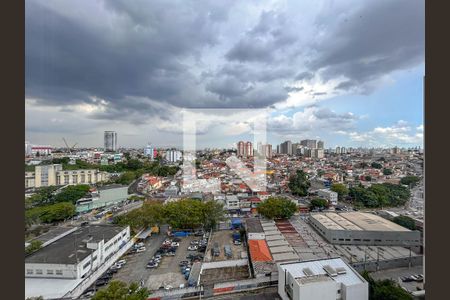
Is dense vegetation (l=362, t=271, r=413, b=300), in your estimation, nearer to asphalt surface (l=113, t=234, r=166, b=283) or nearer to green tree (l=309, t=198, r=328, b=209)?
asphalt surface (l=113, t=234, r=166, b=283)

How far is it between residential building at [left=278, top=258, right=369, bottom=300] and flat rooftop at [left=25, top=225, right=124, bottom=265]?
2.80 m

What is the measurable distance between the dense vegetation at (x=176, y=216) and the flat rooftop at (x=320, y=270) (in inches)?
91.7

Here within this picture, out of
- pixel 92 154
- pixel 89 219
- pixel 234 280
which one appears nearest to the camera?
pixel 234 280

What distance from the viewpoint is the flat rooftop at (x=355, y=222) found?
4.23 meters

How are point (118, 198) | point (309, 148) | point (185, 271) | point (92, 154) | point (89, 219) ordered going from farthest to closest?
1. point (309, 148)
2. point (92, 154)
3. point (118, 198)
4. point (89, 219)
5. point (185, 271)

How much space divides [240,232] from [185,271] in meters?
1.64

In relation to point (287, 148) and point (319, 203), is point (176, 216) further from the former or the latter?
point (287, 148)

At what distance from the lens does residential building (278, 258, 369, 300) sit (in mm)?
2295

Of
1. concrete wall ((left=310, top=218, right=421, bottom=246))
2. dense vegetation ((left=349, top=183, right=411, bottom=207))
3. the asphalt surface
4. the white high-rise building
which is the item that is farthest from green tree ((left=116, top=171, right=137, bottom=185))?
dense vegetation ((left=349, top=183, right=411, bottom=207))

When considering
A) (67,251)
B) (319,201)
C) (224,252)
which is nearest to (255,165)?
(319,201)

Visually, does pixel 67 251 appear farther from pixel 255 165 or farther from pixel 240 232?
pixel 255 165

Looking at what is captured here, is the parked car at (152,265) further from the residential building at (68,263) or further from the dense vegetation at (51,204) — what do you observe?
the dense vegetation at (51,204)

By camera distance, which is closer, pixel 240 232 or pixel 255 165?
pixel 240 232

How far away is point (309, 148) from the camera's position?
15508 millimetres
